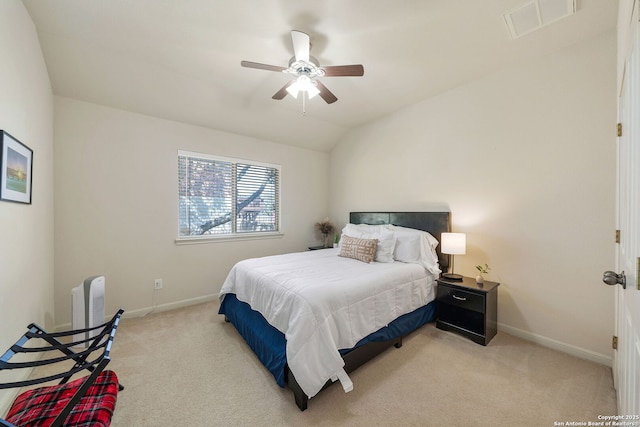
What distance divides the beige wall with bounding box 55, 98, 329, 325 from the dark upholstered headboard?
89.9 inches

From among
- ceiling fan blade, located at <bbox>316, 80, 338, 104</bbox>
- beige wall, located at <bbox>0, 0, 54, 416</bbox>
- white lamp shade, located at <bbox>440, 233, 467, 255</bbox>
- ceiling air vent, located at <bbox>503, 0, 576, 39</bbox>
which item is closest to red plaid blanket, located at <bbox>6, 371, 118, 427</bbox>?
beige wall, located at <bbox>0, 0, 54, 416</bbox>

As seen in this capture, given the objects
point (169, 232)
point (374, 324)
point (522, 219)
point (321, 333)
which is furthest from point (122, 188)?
point (522, 219)

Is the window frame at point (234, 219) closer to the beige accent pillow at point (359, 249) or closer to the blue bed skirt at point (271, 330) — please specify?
the blue bed skirt at point (271, 330)

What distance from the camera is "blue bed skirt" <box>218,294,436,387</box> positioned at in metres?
1.81

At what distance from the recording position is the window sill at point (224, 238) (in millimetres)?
3345

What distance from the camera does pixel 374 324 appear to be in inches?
79.5

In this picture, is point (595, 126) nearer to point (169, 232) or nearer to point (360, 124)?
point (360, 124)

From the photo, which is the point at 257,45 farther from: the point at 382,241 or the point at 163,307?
the point at 163,307

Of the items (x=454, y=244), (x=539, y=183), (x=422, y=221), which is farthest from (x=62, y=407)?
(x=539, y=183)

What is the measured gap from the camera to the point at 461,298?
2504 mm

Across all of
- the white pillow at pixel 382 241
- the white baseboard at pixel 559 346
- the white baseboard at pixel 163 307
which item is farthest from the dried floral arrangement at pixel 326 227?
the white baseboard at pixel 559 346

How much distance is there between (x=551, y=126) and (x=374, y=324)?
2554 millimetres

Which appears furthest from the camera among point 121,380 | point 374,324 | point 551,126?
point 551,126

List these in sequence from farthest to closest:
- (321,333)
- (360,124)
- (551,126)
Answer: (360,124) → (551,126) → (321,333)
